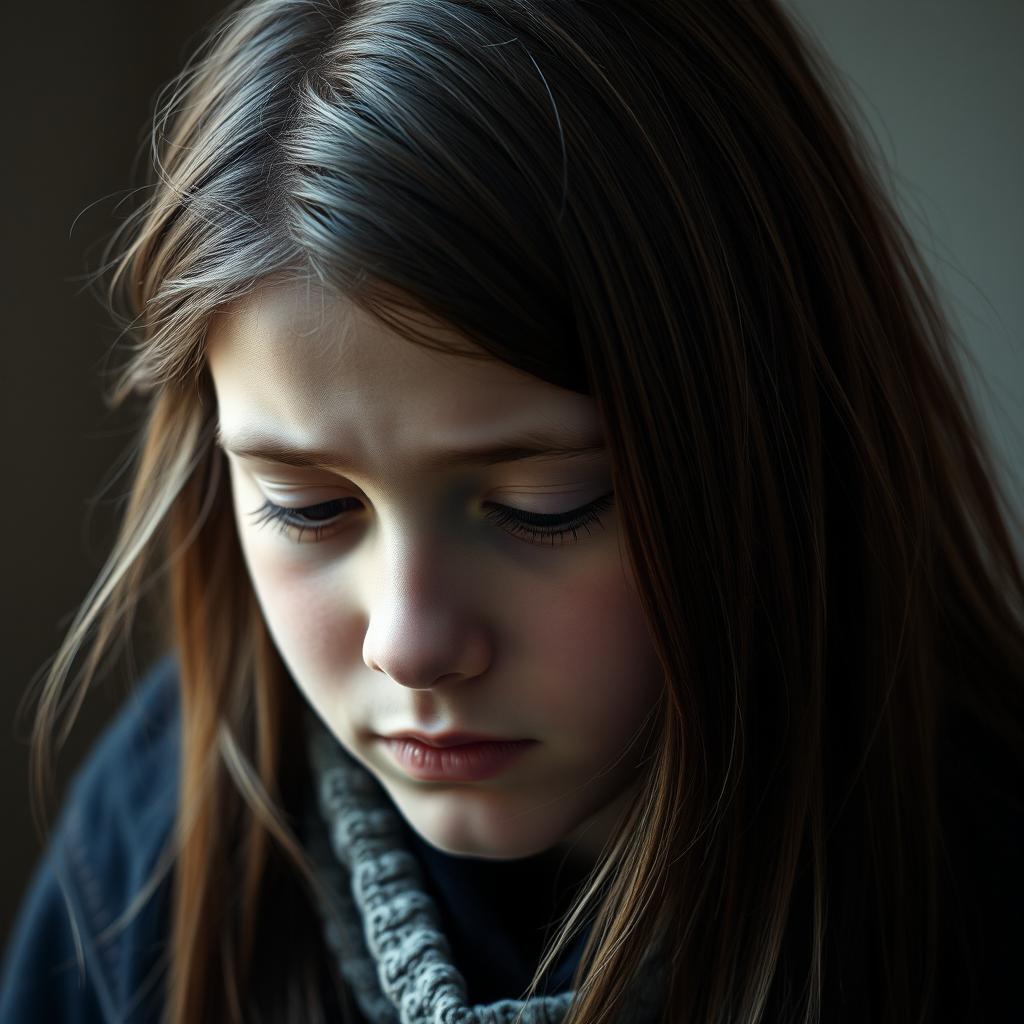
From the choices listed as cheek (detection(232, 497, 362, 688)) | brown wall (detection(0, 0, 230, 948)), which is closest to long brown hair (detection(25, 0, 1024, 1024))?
cheek (detection(232, 497, 362, 688))

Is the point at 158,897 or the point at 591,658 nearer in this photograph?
the point at 591,658

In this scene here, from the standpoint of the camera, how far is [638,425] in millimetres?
578

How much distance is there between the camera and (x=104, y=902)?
931 millimetres

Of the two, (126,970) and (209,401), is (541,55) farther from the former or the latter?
(126,970)

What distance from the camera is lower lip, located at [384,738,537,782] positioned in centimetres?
67

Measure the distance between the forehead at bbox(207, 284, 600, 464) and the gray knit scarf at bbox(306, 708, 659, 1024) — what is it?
0.34m

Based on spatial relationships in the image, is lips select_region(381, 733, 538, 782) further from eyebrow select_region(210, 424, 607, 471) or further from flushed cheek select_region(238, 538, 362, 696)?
eyebrow select_region(210, 424, 607, 471)

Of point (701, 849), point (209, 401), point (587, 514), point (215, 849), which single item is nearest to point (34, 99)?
point (209, 401)

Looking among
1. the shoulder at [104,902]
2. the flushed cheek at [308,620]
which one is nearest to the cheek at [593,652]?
the flushed cheek at [308,620]

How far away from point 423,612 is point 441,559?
0.03m

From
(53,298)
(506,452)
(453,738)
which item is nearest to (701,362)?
(506,452)

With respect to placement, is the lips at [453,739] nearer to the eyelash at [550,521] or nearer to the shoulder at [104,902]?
the eyelash at [550,521]

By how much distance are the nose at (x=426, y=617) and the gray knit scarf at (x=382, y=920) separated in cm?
22

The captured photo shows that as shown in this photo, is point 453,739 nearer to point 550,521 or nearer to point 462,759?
point 462,759
